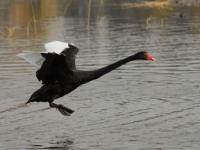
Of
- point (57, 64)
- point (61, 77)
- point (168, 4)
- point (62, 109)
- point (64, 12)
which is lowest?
point (168, 4)

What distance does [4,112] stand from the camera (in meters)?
14.8

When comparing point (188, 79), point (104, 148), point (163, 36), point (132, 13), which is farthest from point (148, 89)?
point (132, 13)

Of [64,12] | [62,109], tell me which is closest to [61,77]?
[62,109]

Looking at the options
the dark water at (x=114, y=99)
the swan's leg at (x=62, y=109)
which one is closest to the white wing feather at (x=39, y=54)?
the swan's leg at (x=62, y=109)

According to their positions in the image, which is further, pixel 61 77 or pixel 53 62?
pixel 61 77

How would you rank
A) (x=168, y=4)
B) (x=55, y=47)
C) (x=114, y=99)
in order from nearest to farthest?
(x=55, y=47) → (x=114, y=99) → (x=168, y=4)

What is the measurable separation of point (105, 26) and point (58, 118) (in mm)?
22925

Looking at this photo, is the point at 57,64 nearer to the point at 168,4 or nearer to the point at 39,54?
the point at 39,54

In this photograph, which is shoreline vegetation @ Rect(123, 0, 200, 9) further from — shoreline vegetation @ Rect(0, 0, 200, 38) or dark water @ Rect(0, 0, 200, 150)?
dark water @ Rect(0, 0, 200, 150)

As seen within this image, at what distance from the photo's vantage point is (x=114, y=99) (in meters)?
16.1

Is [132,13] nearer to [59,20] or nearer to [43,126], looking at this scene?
[59,20]

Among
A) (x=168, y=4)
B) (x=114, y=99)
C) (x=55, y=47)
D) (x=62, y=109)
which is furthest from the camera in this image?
(x=168, y=4)

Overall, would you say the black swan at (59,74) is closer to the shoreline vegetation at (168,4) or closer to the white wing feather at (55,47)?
the white wing feather at (55,47)

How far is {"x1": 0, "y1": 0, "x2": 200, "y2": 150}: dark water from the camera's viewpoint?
1256 cm
